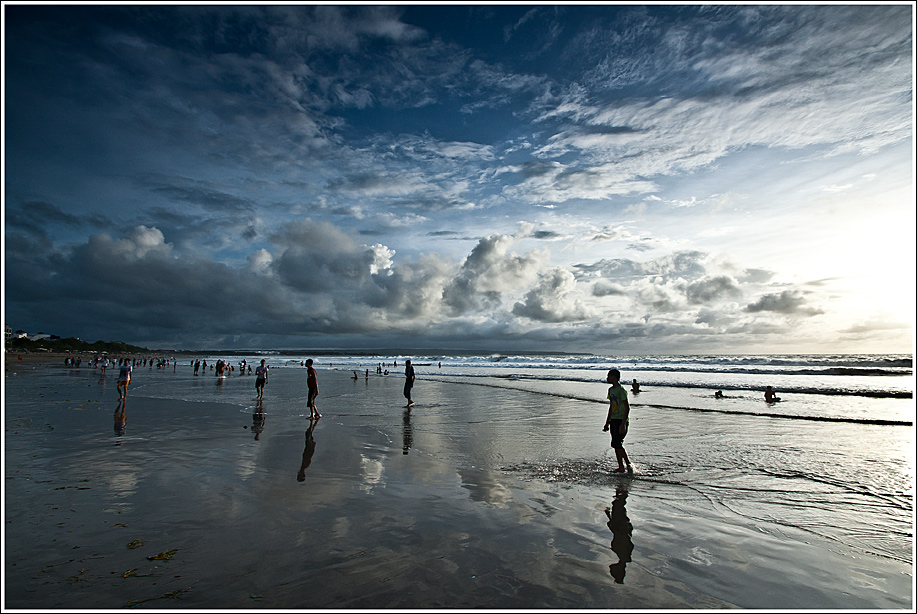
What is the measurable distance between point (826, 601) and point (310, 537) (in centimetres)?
690

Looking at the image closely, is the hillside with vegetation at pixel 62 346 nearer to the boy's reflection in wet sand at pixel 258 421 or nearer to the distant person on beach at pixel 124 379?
the distant person on beach at pixel 124 379

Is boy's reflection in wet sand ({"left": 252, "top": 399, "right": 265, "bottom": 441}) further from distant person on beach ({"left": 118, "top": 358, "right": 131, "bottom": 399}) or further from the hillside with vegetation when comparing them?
the hillside with vegetation

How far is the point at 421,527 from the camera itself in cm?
749

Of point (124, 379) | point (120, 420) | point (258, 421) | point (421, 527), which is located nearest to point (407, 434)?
point (258, 421)

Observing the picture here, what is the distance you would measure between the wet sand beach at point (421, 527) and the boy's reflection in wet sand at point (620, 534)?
0.04 meters

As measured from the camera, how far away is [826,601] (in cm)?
574

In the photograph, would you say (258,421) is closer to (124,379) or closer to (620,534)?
(124,379)

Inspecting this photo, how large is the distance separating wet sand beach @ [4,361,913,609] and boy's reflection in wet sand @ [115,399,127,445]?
43cm

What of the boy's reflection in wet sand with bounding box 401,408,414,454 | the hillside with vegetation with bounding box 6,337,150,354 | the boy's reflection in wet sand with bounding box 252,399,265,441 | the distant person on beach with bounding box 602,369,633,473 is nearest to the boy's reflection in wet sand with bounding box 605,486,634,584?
the distant person on beach with bounding box 602,369,633,473

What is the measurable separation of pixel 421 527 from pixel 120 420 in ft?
50.6

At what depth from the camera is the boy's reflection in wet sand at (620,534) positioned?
6.25 m

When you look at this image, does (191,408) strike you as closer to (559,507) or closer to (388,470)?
Result: (388,470)

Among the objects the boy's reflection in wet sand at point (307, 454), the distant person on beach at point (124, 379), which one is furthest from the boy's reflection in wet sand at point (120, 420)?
the boy's reflection in wet sand at point (307, 454)

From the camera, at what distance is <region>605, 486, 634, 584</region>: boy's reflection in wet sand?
20.5 ft
